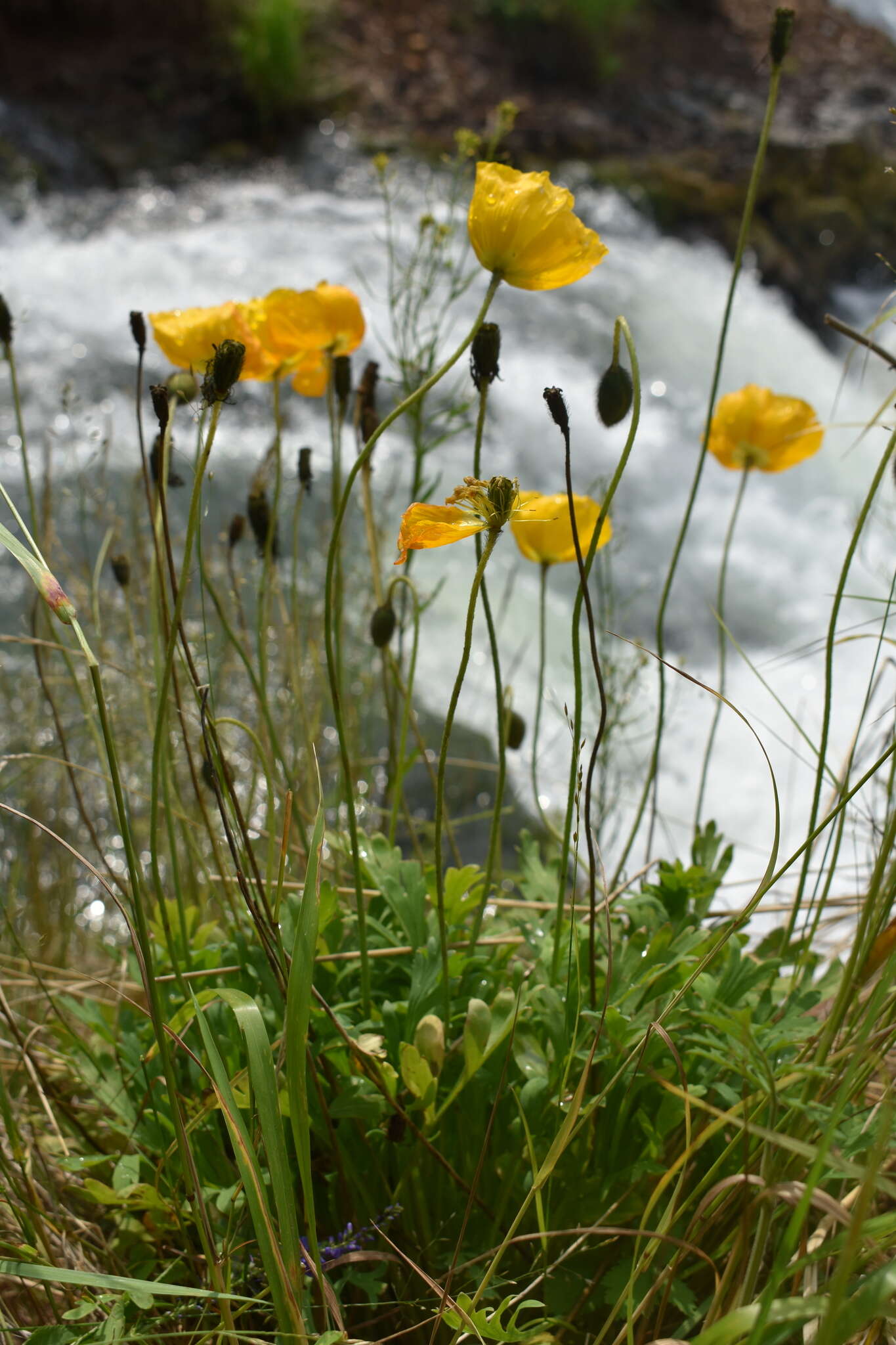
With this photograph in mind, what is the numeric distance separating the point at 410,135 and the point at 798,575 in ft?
12.5

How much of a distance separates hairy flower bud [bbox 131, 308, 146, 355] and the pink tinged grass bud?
1.29ft

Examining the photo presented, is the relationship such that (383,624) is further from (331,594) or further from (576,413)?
(576,413)

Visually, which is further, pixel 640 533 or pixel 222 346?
pixel 640 533

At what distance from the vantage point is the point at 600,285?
570cm

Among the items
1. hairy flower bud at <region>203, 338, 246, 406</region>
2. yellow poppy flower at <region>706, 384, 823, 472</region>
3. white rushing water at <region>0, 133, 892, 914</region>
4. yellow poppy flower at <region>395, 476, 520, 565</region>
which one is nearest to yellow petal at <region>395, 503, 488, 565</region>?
yellow poppy flower at <region>395, 476, 520, 565</region>

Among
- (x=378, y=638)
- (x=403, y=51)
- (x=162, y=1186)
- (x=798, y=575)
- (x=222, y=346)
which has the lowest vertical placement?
(x=798, y=575)

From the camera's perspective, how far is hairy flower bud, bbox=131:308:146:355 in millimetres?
906

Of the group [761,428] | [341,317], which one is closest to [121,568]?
[341,317]

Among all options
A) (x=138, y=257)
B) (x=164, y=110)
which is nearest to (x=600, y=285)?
(x=138, y=257)

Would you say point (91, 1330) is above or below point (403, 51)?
below

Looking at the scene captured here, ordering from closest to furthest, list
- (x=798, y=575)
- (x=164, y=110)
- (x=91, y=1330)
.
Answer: (x=91, y=1330)
(x=798, y=575)
(x=164, y=110)

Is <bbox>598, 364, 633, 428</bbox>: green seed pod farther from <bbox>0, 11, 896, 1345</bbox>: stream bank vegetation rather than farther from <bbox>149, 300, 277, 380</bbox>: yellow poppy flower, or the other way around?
<bbox>149, 300, 277, 380</bbox>: yellow poppy flower

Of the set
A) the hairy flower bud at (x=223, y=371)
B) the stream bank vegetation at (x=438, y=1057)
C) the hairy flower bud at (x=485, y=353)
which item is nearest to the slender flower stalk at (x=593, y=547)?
the stream bank vegetation at (x=438, y=1057)

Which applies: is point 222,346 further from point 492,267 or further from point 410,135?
point 410,135
